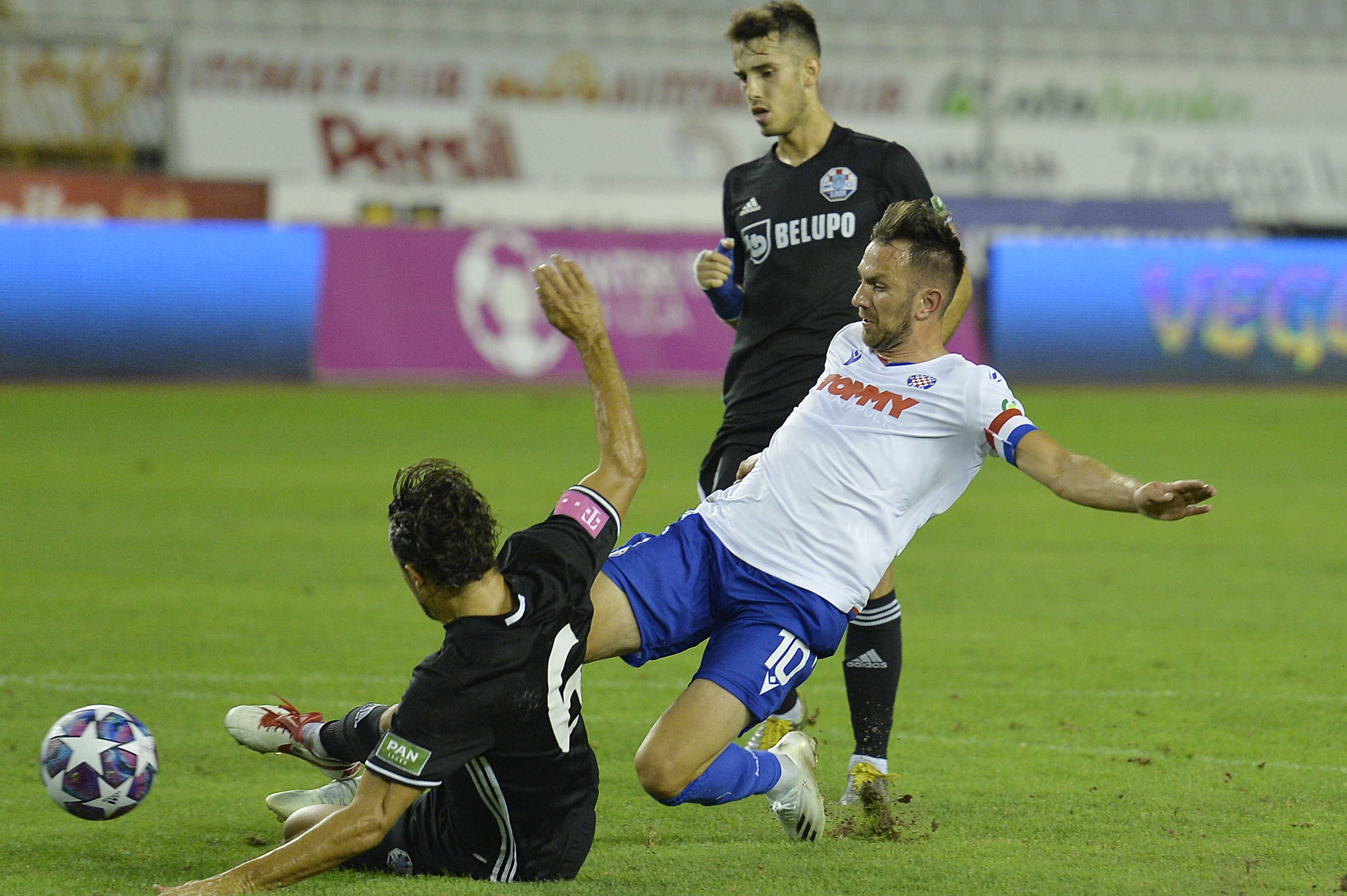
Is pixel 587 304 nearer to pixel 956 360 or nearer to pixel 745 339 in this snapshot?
pixel 956 360

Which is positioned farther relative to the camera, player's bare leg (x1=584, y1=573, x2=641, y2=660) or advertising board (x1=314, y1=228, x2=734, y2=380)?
advertising board (x1=314, y1=228, x2=734, y2=380)

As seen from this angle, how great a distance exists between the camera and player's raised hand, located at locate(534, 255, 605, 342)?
13.2ft

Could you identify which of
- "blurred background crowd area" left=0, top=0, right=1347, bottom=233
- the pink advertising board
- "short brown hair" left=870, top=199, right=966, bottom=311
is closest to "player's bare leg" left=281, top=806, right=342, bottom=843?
"short brown hair" left=870, top=199, right=966, bottom=311

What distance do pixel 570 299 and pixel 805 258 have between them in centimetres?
141

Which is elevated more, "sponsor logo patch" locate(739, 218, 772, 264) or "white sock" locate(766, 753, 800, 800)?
"sponsor logo patch" locate(739, 218, 772, 264)

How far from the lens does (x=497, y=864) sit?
3.95 meters

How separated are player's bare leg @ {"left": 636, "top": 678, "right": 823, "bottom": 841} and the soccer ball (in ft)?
4.43

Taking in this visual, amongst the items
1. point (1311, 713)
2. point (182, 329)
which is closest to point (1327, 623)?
point (1311, 713)

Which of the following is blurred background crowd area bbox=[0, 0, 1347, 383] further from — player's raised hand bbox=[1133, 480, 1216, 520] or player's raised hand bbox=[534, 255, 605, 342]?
player's raised hand bbox=[1133, 480, 1216, 520]

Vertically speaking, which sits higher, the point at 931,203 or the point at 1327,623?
the point at 931,203

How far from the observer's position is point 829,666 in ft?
22.3

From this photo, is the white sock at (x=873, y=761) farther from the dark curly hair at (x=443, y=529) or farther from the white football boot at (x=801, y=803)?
the dark curly hair at (x=443, y=529)

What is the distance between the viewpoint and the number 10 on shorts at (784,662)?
4.16 m

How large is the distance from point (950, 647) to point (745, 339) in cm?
226
